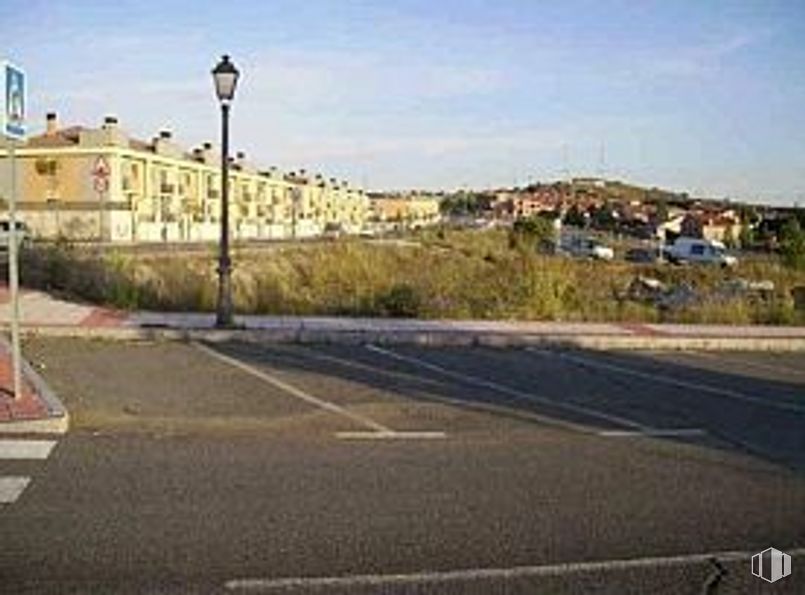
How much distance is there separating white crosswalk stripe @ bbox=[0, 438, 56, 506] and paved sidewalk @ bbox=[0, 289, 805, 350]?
6.78 metres

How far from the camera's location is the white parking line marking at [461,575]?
5566 mm

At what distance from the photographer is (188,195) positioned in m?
94.6

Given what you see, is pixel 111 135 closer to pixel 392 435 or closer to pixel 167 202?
pixel 167 202

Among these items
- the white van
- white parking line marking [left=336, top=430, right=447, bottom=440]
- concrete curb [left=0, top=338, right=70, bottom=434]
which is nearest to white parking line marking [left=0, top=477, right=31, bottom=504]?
concrete curb [left=0, top=338, right=70, bottom=434]

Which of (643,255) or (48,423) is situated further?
(643,255)

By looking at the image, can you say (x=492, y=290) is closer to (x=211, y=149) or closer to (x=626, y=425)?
(x=626, y=425)

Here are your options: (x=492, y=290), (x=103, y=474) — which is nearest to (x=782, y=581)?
(x=103, y=474)

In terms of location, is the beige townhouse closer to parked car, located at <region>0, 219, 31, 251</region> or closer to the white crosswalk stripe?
parked car, located at <region>0, 219, 31, 251</region>

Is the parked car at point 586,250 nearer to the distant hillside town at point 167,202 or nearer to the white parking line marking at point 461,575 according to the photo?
the distant hillside town at point 167,202

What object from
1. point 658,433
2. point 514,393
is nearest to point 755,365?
point 514,393

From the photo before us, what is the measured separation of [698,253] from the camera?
70.5 metres

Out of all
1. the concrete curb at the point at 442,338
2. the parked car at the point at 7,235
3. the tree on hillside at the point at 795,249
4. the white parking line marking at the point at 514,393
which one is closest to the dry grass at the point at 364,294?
the parked car at the point at 7,235

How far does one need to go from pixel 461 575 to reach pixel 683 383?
28.1 feet

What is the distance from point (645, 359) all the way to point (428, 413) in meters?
6.15
